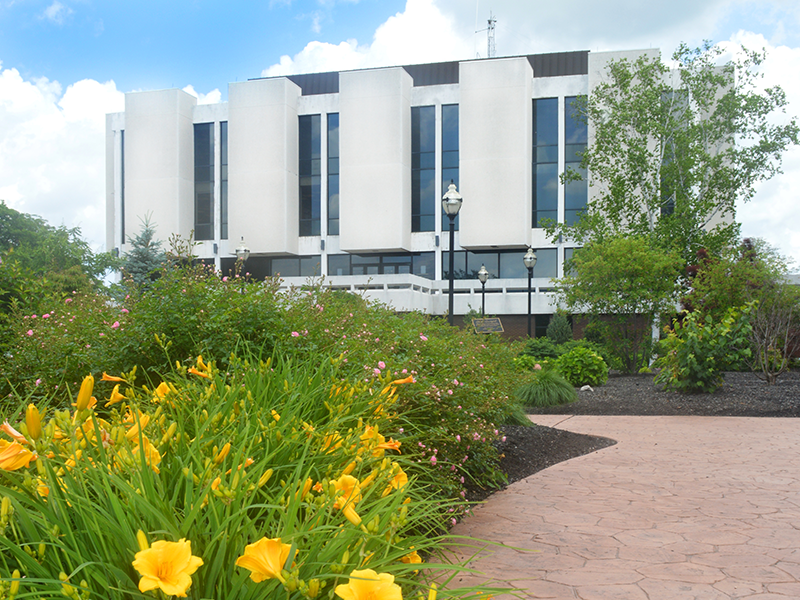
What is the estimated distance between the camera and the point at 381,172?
33.2m

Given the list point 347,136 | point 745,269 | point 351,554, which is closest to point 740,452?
point 351,554

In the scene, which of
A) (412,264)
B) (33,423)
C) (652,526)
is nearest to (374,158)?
(412,264)

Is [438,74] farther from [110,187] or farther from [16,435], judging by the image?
[16,435]

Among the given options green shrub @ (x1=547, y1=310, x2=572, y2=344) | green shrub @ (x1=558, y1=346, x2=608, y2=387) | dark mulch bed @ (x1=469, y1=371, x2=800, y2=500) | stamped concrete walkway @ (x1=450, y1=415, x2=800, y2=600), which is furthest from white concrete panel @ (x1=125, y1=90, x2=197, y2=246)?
stamped concrete walkway @ (x1=450, y1=415, x2=800, y2=600)

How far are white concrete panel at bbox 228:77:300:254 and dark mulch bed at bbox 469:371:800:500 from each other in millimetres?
23461

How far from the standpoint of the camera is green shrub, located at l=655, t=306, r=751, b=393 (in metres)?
12.1

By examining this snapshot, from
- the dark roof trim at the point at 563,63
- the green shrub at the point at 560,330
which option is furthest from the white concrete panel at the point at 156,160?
the green shrub at the point at 560,330

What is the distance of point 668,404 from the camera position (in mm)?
12023

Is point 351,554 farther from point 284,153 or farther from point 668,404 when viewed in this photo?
point 284,153

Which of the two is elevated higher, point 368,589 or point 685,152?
point 685,152

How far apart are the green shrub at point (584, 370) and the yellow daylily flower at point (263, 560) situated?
14669 mm

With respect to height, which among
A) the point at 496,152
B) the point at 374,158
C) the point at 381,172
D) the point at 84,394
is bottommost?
the point at 84,394

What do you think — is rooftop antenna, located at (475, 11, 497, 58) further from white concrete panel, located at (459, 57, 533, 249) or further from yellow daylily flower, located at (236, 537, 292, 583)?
yellow daylily flower, located at (236, 537, 292, 583)

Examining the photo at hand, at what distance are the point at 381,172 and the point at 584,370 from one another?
2059 centimetres
